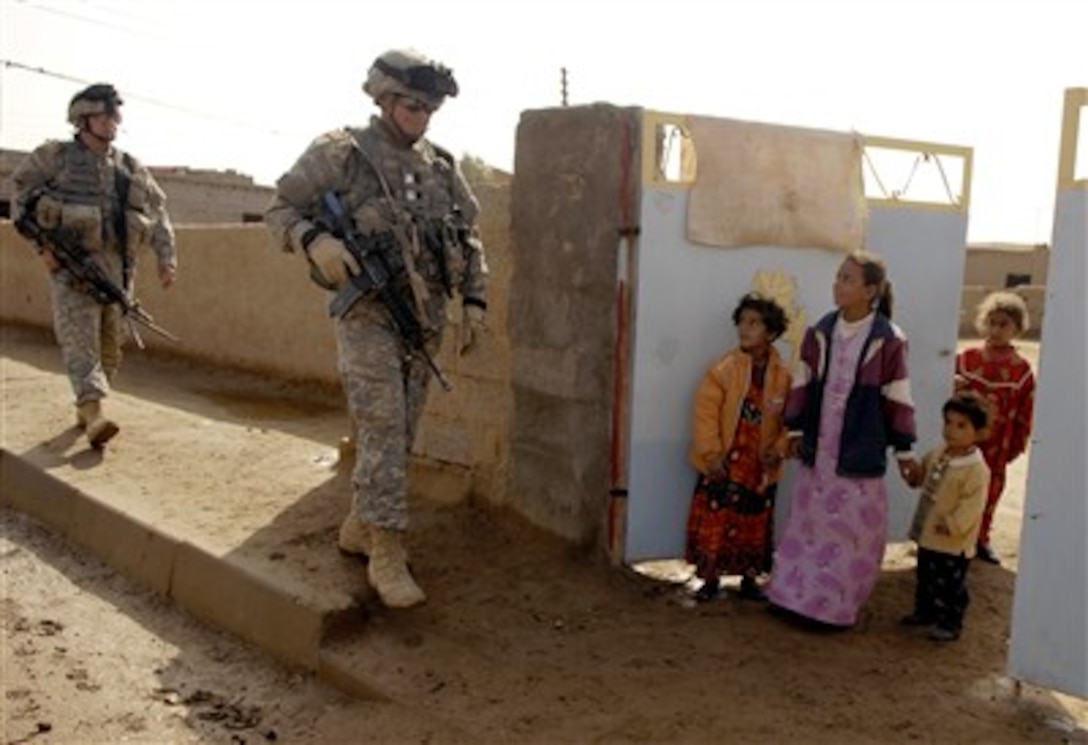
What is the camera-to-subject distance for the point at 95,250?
5223 millimetres

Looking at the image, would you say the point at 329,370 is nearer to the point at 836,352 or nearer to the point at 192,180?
the point at 836,352

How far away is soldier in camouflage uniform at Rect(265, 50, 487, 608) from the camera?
10.6 feet

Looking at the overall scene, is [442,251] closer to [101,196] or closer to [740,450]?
[740,450]

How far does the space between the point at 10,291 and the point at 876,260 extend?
11251mm

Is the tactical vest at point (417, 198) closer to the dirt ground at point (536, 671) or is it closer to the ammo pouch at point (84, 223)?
the dirt ground at point (536, 671)

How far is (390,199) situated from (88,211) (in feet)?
8.80

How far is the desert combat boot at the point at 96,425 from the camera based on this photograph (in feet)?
16.5

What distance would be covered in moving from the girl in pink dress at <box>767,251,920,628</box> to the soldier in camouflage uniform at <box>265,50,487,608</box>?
1.28 meters

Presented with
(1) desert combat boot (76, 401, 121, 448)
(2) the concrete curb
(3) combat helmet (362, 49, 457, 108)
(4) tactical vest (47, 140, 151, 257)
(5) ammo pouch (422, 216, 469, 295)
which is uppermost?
(3) combat helmet (362, 49, 457, 108)

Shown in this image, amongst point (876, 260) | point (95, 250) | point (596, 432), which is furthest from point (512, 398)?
point (95, 250)

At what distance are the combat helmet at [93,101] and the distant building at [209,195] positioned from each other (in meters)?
20.9

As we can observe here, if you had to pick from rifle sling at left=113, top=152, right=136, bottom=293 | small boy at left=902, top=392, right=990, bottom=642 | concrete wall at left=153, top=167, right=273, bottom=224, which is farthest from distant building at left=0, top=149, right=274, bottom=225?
small boy at left=902, top=392, right=990, bottom=642

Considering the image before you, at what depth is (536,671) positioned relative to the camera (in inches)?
116

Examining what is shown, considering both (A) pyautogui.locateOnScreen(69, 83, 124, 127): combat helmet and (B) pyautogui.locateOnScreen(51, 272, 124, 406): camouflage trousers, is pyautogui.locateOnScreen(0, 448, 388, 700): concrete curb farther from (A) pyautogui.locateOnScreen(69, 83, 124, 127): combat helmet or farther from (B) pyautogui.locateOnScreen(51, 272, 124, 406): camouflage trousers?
(A) pyautogui.locateOnScreen(69, 83, 124, 127): combat helmet
